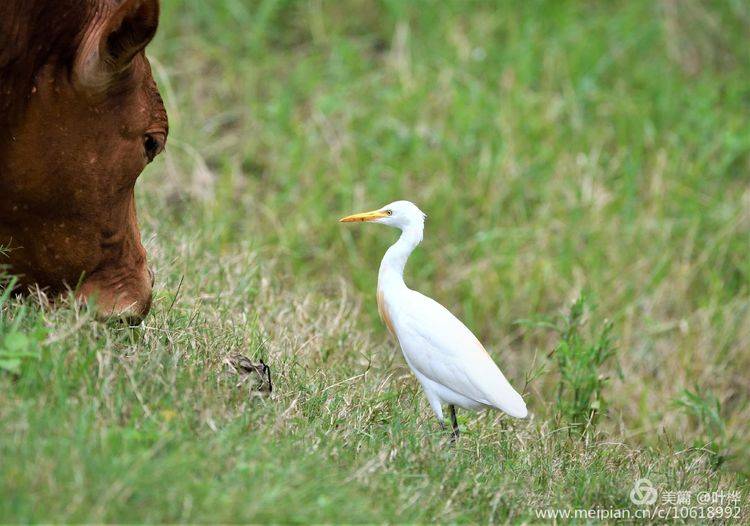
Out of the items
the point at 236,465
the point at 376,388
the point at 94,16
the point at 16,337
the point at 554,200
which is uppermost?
the point at 94,16

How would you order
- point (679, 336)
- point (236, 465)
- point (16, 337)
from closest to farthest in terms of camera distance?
point (236, 465), point (16, 337), point (679, 336)

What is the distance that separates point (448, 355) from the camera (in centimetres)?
427

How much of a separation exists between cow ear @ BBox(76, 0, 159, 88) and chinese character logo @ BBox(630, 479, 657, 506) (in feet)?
8.02

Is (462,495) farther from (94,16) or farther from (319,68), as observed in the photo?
(319,68)

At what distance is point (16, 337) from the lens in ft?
11.9

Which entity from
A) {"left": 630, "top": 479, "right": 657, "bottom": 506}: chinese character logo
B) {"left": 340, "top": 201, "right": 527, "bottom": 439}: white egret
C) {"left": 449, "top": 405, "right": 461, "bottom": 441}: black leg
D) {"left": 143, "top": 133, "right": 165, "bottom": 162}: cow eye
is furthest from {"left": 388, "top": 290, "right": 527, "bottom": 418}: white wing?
{"left": 143, "top": 133, "right": 165, "bottom": 162}: cow eye

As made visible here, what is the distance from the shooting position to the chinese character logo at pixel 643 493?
4082 mm

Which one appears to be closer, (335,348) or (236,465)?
(236,465)

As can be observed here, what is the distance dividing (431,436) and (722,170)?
5.00 metres

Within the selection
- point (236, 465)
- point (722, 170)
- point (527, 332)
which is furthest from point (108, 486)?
point (722, 170)

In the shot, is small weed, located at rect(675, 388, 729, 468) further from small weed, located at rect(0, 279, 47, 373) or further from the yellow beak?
small weed, located at rect(0, 279, 47, 373)

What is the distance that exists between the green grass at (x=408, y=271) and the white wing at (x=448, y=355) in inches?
9.8

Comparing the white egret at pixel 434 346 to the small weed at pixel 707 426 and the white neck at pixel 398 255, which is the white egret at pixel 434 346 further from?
the small weed at pixel 707 426

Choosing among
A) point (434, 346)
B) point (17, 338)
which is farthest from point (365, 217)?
point (17, 338)
